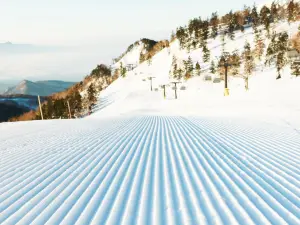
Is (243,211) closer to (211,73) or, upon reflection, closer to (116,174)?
(116,174)

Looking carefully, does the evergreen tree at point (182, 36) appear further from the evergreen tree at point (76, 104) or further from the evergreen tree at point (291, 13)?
the evergreen tree at point (76, 104)

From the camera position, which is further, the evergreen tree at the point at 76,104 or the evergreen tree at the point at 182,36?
the evergreen tree at the point at 182,36

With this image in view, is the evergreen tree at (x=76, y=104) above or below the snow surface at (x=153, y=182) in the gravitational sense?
below

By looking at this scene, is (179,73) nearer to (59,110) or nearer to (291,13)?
(59,110)

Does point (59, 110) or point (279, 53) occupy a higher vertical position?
point (279, 53)

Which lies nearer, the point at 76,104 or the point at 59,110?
the point at 59,110

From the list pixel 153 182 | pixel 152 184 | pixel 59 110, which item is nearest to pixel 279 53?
pixel 59 110

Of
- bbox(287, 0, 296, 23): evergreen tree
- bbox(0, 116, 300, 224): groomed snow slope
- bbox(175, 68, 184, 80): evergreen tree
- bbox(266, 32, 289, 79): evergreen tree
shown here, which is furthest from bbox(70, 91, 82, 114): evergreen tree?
bbox(287, 0, 296, 23): evergreen tree

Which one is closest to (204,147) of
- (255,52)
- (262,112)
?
(262,112)

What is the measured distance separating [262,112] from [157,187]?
2223 centimetres

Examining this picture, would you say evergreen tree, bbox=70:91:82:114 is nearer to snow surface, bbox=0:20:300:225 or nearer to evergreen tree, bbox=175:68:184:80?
evergreen tree, bbox=175:68:184:80

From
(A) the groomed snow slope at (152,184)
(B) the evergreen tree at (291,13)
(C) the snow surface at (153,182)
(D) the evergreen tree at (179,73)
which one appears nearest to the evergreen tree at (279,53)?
(D) the evergreen tree at (179,73)

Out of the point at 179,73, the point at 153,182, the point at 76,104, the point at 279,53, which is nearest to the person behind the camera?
the point at 153,182

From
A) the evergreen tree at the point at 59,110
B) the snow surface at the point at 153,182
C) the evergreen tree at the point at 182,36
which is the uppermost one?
the evergreen tree at the point at 182,36
